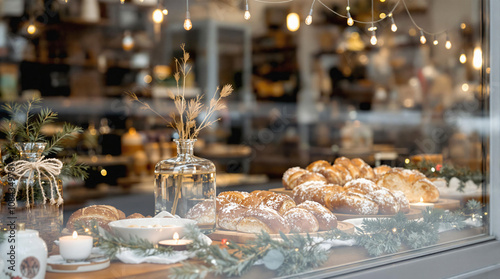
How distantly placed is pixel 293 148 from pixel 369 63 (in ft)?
5.23

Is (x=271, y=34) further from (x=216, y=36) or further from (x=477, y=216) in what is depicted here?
(x=477, y=216)

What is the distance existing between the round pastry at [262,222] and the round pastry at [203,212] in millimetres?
94

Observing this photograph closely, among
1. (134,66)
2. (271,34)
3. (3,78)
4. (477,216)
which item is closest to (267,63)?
(271,34)

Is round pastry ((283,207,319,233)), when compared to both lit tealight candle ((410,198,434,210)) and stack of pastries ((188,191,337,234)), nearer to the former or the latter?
stack of pastries ((188,191,337,234))

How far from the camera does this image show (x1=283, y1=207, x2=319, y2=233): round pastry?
1479 millimetres

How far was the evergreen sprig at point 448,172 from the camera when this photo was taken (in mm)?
2181

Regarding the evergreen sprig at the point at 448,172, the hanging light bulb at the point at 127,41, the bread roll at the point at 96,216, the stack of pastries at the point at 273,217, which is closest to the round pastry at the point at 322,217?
the stack of pastries at the point at 273,217

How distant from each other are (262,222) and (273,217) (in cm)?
4

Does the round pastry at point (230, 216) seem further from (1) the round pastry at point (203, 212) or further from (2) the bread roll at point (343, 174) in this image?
(2) the bread roll at point (343, 174)

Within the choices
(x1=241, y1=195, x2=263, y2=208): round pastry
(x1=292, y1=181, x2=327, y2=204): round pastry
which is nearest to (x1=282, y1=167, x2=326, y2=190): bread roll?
(x1=292, y1=181, x2=327, y2=204): round pastry

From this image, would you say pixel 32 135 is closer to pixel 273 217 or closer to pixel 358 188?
pixel 273 217

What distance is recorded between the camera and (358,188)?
1936mm

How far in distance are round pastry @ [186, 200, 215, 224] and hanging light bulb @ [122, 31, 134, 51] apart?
4254 millimetres

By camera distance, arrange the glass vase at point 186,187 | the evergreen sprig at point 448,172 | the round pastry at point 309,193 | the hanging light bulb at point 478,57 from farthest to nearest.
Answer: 1. the evergreen sprig at point 448,172
2. the hanging light bulb at point 478,57
3. the round pastry at point 309,193
4. the glass vase at point 186,187
